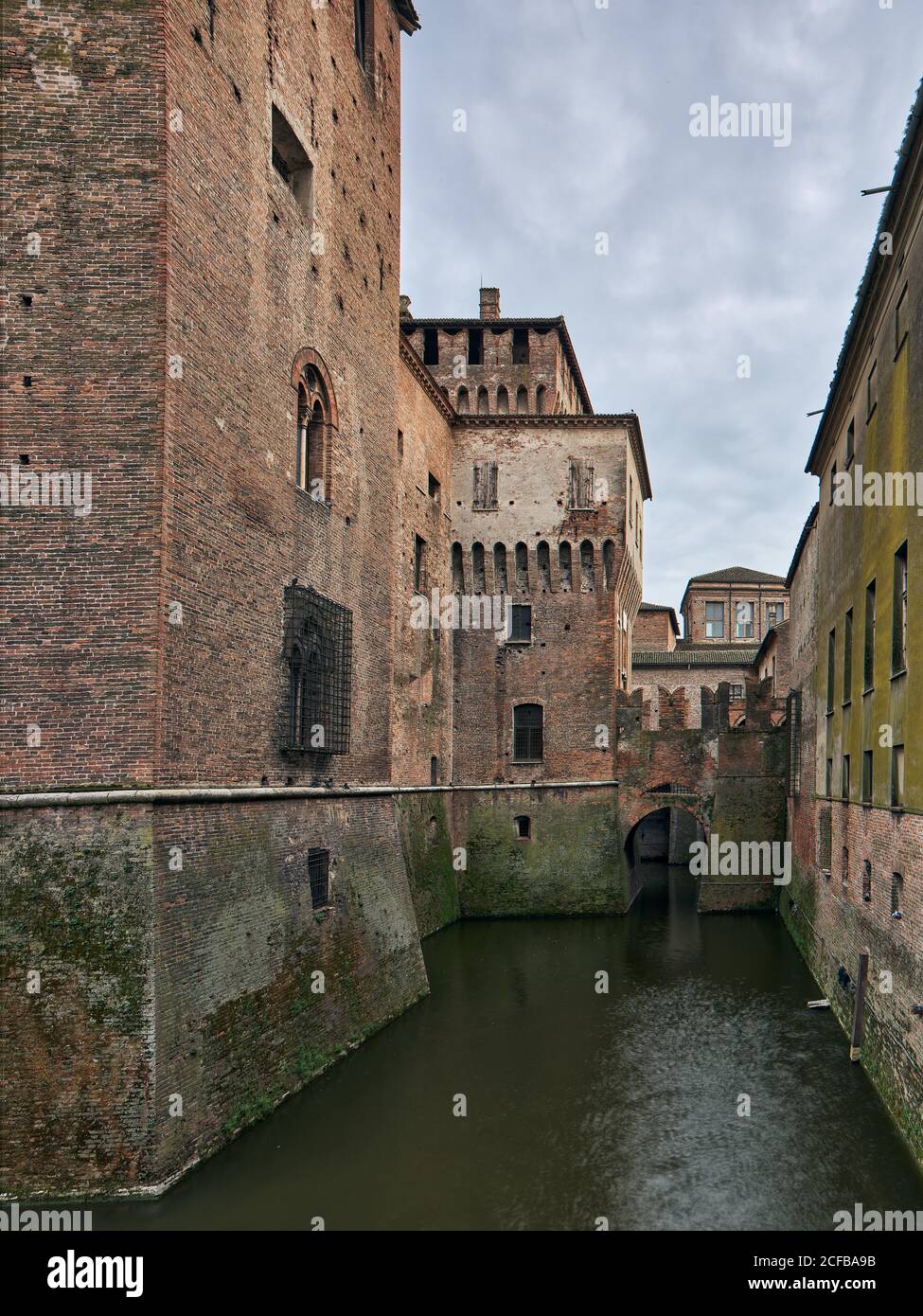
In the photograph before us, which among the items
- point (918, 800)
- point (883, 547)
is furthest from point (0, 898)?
point (883, 547)

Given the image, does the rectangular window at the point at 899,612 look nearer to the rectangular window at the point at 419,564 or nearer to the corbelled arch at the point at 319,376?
the corbelled arch at the point at 319,376

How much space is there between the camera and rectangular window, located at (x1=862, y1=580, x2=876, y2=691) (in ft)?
44.9

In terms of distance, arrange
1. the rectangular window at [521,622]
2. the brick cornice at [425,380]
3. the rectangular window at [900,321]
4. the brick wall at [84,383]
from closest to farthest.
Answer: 1. the brick wall at [84,383]
2. the rectangular window at [900,321]
3. the brick cornice at [425,380]
4. the rectangular window at [521,622]

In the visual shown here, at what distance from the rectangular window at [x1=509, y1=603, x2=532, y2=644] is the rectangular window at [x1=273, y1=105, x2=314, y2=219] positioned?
49.5 feet

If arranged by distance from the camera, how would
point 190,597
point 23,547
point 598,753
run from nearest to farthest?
point 23,547 → point 190,597 → point 598,753

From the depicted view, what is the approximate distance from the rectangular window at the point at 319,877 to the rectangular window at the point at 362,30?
14.0 meters

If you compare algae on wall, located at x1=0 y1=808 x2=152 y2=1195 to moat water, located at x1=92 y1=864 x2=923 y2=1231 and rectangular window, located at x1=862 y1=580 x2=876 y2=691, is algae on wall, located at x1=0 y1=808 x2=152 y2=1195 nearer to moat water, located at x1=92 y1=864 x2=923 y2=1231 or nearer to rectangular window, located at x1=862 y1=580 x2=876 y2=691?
moat water, located at x1=92 y1=864 x2=923 y2=1231

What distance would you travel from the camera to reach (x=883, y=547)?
12.6 metres

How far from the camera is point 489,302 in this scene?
3297 cm

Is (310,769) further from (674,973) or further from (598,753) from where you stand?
(598,753)

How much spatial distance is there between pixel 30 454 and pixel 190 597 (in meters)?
2.15

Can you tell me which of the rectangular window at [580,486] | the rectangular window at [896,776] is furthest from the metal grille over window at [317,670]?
the rectangular window at [580,486]

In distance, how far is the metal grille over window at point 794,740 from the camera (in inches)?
973

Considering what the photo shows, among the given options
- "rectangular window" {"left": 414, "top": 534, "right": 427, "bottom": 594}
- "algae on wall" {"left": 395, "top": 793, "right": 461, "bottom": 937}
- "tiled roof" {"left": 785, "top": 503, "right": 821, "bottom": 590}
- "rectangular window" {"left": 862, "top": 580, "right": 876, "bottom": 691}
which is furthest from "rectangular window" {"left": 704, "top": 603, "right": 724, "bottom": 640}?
A: "rectangular window" {"left": 862, "top": 580, "right": 876, "bottom": 691}
